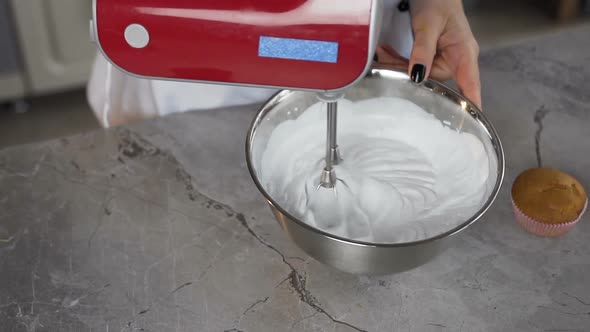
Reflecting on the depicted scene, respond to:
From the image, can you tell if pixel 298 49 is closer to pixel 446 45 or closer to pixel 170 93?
pixel 446 45

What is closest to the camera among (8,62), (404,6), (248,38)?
(248,38)

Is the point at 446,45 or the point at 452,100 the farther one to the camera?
the point at 446,45

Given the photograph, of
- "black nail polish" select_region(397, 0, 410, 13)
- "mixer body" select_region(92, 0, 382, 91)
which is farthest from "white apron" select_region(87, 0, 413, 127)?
"mixer body" select_region(92, 0, 382, 91)

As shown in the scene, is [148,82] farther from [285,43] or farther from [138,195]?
[285,43]

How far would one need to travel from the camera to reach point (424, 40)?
3.32 feet

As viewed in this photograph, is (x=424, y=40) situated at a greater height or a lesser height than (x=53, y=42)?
greater

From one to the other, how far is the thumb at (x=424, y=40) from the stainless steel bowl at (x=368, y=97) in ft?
0.11

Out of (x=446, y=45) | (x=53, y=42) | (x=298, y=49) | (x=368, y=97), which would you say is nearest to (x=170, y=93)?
(x=368, y=97)

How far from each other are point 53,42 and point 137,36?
65.6 inches

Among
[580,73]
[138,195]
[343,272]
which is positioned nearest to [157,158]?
[138,195]

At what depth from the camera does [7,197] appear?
100 centimetres

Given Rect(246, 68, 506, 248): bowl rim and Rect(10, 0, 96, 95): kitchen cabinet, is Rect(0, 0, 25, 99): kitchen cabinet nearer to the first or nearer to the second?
Rect(10, 0, 96, 95): kitchen cabinet

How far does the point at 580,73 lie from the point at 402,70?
0.43 m

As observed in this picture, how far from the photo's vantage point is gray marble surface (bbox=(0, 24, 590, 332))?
2.76ft
